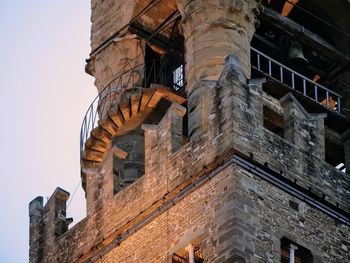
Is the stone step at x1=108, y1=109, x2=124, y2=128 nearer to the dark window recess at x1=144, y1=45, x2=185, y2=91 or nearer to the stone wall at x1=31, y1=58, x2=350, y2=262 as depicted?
the dark window recess at x1=144, y1=45, x2=185, y2=91

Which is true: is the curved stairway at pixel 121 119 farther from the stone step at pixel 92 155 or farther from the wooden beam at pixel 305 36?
the wooden beam at pixel 305 36

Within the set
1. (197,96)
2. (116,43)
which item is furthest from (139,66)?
(197,96)

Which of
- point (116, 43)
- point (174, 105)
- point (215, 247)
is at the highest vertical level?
point (116, 43)

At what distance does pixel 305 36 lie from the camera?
4897cm

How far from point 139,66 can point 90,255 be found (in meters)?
4.84

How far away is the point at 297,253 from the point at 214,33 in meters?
5.30

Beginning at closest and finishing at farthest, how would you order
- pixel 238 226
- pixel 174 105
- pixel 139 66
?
pixel 238 226, pixel 174 105, pixel 139 66

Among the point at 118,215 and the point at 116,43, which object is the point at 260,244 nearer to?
the point at 118,215

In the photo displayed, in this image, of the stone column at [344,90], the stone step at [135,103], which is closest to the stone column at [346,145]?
the stone column at [344,90]

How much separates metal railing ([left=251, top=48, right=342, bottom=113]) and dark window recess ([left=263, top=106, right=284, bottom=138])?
1126mm

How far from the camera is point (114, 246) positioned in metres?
45.3

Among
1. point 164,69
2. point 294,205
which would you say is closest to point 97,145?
point 164,69

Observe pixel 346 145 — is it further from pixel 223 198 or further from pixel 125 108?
pixel 223 198

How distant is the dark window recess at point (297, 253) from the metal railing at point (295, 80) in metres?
4.78
